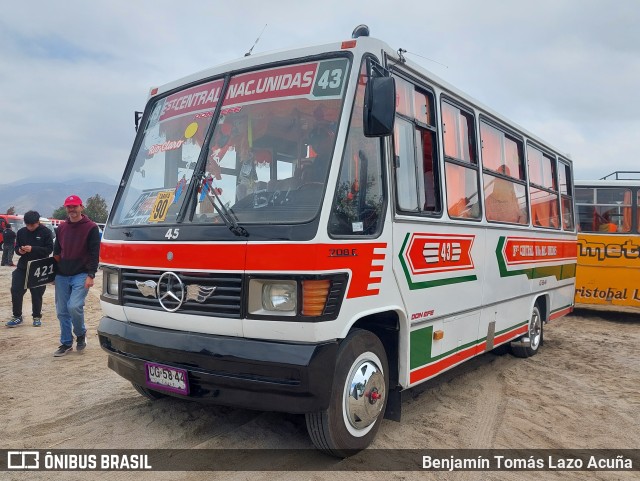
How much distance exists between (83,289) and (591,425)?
221 inches

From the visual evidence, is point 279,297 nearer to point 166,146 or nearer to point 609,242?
point 166,146

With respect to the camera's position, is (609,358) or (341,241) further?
(609,358)

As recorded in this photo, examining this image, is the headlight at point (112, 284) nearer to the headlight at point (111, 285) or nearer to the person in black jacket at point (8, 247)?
the headlight at point (111, 285)

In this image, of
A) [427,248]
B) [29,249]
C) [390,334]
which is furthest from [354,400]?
[29,249]

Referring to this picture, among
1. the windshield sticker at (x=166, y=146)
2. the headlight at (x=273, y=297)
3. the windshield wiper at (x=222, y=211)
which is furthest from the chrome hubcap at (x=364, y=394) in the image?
the windshield sticker at (x=166, y=146)

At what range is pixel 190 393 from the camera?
3689 mm

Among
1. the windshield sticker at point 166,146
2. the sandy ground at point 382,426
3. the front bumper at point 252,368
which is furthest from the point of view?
the windshield sticker at point 166,146

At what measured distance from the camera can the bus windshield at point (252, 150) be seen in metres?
3.67

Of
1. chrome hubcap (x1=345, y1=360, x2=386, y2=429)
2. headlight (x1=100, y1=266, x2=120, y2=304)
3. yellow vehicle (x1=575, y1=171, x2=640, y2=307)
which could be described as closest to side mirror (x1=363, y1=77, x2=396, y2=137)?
chrome hubcap (x1=345, y1=360, x2=386, y2=429)

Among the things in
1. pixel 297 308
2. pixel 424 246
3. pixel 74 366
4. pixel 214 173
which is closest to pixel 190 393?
pixel 297 308

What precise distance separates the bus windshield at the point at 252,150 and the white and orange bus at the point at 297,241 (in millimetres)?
13

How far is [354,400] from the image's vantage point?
12.2 feet

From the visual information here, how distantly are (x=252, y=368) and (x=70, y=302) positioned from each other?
4.04 m

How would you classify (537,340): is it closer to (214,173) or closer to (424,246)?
(424,246)
